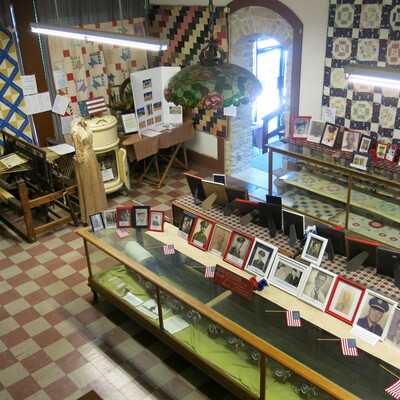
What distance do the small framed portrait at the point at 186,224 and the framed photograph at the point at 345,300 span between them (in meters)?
1.85

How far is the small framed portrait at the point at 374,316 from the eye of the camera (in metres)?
4.16

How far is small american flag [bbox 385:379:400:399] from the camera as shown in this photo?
12.1ft

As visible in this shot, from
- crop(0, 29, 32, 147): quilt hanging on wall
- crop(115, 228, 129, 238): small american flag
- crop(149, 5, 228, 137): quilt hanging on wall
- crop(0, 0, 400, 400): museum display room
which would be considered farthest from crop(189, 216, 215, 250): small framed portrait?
crop(0, 29, 32, 147): quilt hanging on wall

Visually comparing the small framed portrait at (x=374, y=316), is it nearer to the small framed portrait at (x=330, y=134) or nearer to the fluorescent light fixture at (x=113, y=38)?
the fluorescent light fixture at (x=113, y=38)

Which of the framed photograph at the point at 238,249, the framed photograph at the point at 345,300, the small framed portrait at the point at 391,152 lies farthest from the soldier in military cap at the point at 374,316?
the small framed portrait at the point at 391,152

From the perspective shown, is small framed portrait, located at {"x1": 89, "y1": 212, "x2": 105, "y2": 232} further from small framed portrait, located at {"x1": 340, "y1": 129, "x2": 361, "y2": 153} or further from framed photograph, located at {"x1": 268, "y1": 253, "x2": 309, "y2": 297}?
small framed portrait, located at {"x1": 340, "y1": 129, "x2": 361, "y2": 153}

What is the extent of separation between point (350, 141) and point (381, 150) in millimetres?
503

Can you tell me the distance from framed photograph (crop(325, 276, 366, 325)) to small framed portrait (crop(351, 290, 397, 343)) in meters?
0.05

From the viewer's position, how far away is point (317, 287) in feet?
15.1

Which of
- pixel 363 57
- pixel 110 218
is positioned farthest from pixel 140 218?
pixel 363 57

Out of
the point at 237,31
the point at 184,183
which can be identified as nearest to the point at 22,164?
the point at 184,183

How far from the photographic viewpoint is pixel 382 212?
6.88 m

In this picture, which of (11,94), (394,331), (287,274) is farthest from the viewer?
(11,94)

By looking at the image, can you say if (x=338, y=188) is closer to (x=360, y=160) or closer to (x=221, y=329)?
(x=360, y=160)
